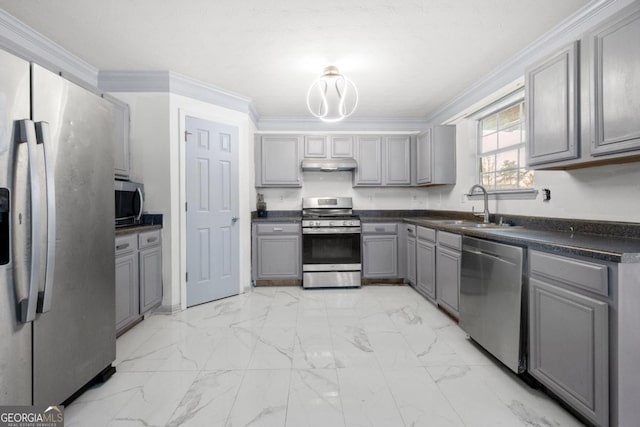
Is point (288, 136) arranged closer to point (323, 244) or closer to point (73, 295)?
point (323, 244)

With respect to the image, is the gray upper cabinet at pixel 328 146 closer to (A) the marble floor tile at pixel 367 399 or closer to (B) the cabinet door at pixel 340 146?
(B) the cabinet door at pixel 340 146

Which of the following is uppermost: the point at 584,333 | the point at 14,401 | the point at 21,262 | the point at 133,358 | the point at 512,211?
the point at 512,211

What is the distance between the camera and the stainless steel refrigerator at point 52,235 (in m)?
1.21

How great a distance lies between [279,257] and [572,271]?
304 cm

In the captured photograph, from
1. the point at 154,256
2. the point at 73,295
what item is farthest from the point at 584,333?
the point at 154,256

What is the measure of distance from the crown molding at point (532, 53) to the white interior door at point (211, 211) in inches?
107

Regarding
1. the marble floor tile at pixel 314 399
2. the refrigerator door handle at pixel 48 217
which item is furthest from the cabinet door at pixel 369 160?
the refrigerator door handle at pixel 48 217

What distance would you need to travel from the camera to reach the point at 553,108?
1.90 metres

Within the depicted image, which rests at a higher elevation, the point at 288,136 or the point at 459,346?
the point at 288,136

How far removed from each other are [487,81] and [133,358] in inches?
156

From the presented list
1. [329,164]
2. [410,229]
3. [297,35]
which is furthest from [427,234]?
[297,35]

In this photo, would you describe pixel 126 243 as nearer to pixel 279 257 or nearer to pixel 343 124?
pixel 279 257

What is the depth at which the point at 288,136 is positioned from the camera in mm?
4207

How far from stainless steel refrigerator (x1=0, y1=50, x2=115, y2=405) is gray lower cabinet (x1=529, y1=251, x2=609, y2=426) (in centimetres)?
242
